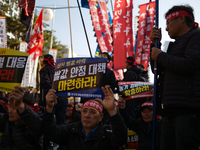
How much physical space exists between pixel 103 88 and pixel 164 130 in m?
0.85

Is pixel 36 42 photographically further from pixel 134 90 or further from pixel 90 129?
pixel 90 129

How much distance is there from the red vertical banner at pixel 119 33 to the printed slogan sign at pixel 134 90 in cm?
348

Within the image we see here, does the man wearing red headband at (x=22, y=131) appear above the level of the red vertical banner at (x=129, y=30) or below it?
below

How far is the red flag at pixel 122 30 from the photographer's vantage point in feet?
27.2

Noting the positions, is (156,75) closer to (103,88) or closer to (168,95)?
(168,95)

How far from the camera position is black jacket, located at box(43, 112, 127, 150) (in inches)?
93.7

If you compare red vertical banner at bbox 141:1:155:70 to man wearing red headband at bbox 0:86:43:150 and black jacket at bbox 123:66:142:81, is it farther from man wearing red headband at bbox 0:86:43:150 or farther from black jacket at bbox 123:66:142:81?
man wearing red headband at bbox 0:86:43:150

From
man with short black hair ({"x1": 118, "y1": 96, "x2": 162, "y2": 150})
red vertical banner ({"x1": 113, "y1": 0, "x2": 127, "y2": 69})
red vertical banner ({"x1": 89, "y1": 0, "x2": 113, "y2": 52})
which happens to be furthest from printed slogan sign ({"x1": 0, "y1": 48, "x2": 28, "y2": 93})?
red vertical banner ({"x1": 89, "y1": 0, "x2": 113, "y2": 52})

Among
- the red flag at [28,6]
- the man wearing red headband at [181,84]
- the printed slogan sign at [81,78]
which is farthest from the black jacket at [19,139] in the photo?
the red flag at [28,6]

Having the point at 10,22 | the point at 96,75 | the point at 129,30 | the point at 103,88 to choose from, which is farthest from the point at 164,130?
the point at 10,22

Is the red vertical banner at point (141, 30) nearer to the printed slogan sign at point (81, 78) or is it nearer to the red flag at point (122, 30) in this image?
the red flag at point (122, 30)

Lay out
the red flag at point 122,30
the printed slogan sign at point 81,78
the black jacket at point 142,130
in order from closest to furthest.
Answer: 1. the printed slogan sign at point 81,78
2. the black jacket at point 142,130
3. the red flag at point 122,30

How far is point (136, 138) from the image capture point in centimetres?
427

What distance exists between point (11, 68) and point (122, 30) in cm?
657
